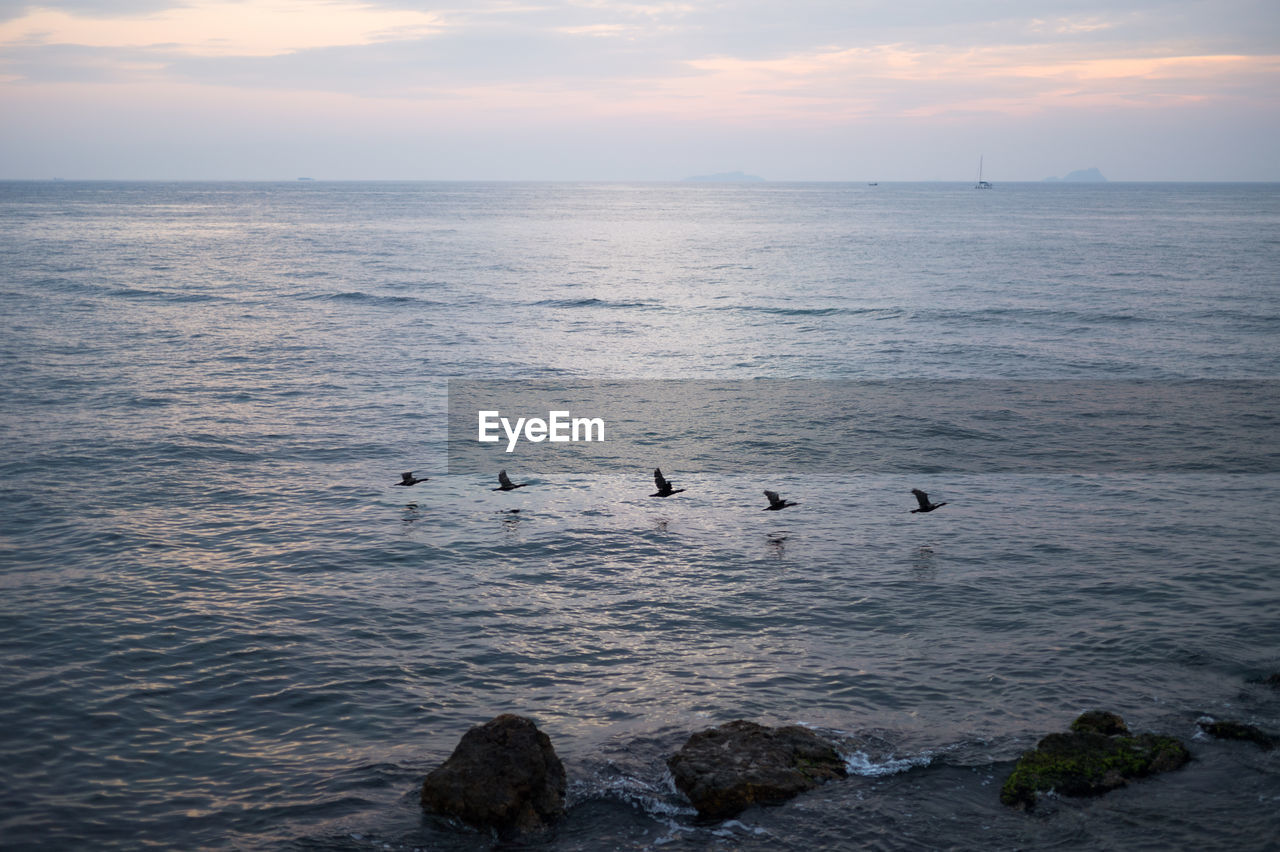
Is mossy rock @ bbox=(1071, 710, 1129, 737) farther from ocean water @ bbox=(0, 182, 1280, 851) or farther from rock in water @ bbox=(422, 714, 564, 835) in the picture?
rock in water @ bbox=(422, 714, 564, 835)

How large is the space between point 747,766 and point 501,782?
10.9 ft

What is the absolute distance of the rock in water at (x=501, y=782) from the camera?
11.9 meters

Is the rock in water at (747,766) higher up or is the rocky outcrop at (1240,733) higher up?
the rocky outcrop at (1240,733)

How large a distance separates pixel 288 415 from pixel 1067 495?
A: 27.1 meters

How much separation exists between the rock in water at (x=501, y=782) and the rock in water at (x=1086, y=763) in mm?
6157

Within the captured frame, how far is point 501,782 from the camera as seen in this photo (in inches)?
472
